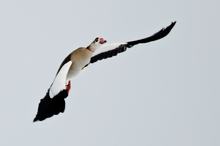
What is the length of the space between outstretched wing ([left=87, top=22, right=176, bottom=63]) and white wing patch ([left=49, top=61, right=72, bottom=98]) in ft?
7.76

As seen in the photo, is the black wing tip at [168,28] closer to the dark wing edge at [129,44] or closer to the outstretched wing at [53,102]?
the dark wing edge at [129,44]

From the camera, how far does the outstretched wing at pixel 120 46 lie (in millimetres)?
23000

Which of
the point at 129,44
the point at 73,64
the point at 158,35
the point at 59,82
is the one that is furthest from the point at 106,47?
the point at 59,82

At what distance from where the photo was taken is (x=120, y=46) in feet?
76.9

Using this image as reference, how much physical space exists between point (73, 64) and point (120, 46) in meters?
2.08

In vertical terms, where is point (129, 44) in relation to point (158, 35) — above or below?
above

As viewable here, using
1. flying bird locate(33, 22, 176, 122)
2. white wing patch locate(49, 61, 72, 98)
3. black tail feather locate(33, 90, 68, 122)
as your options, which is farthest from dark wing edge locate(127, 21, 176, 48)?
black tail feather locate(33, 90, 68, 122)

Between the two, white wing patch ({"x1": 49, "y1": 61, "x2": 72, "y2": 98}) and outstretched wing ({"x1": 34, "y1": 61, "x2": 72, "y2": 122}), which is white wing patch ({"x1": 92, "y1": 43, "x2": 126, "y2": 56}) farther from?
outstretched wing ({"x1": 34, "y1": 61, "x2": 72, "y2": 122})

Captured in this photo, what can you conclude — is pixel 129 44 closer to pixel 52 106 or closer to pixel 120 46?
pixel 120 46

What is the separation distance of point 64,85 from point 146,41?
5.12 m

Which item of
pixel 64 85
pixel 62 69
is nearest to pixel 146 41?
pixel 62 69

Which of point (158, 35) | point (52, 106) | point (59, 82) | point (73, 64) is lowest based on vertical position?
point (52, 106)

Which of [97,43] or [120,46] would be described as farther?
[120,46]

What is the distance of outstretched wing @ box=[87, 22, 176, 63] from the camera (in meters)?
23.0
